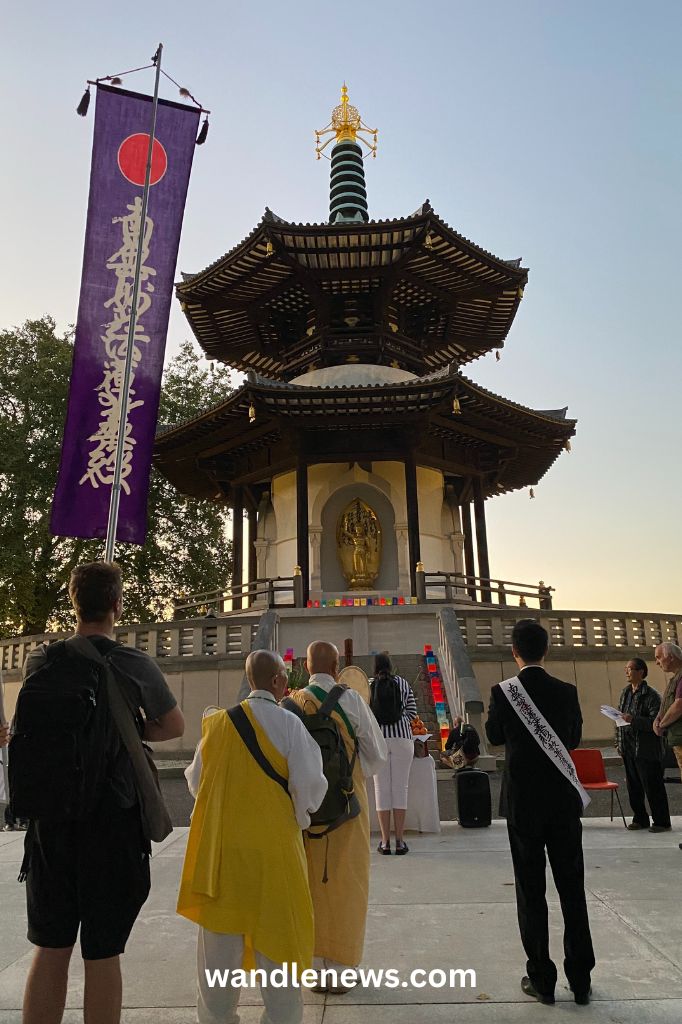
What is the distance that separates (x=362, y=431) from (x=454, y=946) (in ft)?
51.3

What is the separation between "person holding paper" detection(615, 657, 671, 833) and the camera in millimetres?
7504

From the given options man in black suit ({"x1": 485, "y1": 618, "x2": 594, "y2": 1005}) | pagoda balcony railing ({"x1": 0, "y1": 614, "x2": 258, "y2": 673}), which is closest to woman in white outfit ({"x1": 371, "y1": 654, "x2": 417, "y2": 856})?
man in black suit ({"x1": 485, "y1": 618, "x2": 594, "y2": 1005})

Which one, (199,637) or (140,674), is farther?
(199,637)

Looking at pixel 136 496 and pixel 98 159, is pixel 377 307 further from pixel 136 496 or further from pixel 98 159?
pixel 136 496

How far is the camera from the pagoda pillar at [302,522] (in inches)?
714

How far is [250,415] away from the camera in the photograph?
56.2ft

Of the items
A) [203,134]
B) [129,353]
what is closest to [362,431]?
[203,134]

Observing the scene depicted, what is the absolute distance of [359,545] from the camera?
19.6 meters

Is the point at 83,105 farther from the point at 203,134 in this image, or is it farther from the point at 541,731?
the point at 541,731

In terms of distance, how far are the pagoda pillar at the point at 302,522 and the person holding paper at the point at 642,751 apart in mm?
10448

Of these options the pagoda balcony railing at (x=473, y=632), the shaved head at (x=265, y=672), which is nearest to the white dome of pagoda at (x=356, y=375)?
the pagoda balcony railing at (x=473, y=632)

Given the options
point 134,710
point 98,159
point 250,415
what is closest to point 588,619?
point 250,415

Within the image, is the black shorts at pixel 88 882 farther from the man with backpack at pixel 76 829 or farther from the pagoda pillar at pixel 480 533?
the pagoda pillar at pixel 480 533

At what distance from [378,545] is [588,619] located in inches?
222
